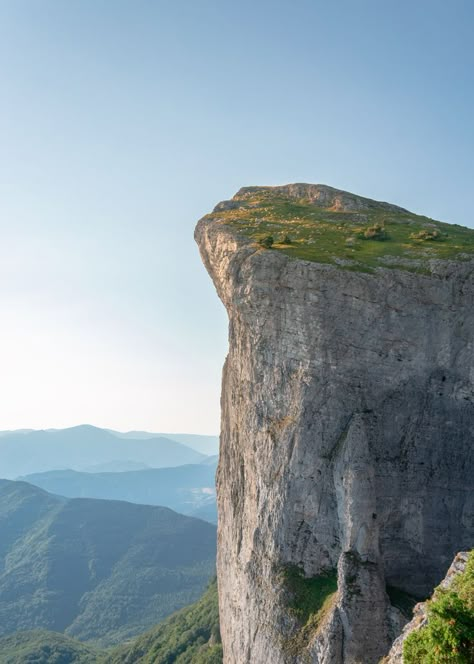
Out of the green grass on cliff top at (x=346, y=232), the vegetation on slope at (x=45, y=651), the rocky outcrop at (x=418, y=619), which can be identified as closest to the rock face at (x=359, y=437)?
the green grass on cliff top at (x=346, y=232)

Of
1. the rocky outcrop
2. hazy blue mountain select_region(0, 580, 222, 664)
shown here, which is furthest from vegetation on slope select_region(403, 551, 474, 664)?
hazy blue mountain select_region(0, 580, 222, 664)

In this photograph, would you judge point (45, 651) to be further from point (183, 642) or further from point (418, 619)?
point (418, 619)

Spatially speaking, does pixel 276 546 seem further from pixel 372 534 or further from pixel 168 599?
pixel 168 599

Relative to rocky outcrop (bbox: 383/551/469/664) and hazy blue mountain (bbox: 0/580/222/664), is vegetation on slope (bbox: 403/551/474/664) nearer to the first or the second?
rocky outcrop (bbox: 383/551/469/664)

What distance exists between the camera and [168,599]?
17825 centimetres

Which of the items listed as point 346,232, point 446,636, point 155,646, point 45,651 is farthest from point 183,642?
point 446,636

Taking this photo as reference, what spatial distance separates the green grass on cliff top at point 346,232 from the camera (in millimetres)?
34219

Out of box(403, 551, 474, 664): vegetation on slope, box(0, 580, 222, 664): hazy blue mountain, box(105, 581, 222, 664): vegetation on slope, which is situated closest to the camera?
box(403, 551, 474, 664): vegetation on slope

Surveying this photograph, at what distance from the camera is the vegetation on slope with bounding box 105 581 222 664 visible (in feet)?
229

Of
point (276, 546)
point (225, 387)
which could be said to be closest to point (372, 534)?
point (276, 546)

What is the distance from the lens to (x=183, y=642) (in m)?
78.5

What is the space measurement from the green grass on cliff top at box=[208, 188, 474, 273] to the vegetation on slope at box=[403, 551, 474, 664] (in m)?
20.9

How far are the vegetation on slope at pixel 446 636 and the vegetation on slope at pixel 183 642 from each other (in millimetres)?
54228

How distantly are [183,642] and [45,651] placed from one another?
56.6 m
